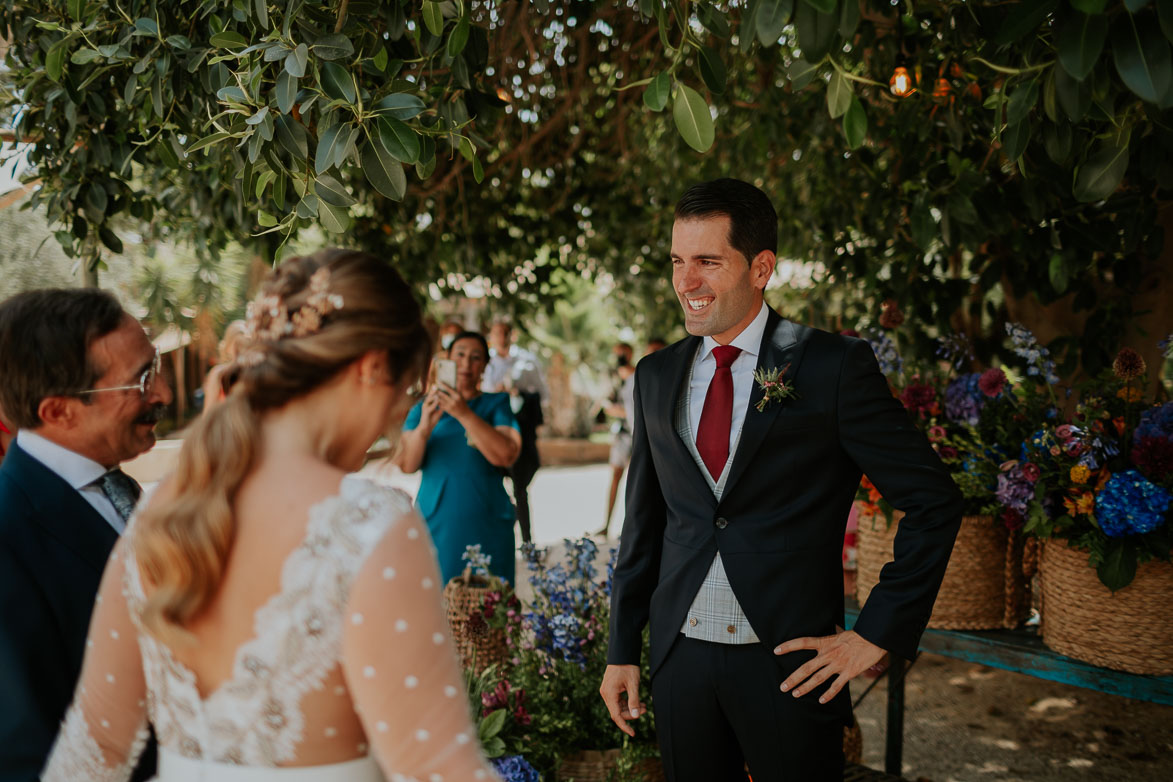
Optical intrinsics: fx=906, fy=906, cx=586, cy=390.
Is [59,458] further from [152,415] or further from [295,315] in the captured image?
[295,315]

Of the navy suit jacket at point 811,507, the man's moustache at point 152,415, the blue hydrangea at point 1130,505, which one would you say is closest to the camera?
the man's moustache at point 152,415

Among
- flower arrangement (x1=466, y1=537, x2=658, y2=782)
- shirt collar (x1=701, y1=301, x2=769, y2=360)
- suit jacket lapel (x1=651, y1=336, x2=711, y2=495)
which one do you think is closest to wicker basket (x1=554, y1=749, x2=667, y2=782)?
flower arrangement (x1=466, y1=537, x2=658, y2=782)

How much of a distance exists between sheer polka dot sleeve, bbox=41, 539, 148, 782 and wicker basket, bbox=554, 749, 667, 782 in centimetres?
174

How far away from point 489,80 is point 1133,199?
318 cm

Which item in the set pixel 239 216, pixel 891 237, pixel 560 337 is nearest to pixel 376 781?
pixel 239 216

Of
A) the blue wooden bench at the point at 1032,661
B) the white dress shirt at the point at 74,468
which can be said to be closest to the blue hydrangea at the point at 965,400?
the blue wooden bench at the point at 1032,661

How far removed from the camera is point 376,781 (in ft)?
3.97

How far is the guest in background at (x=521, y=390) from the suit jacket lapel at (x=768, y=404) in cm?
515

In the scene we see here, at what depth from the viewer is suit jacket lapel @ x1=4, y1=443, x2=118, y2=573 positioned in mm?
1559

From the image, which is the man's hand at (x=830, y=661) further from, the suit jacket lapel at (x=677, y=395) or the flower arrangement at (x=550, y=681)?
the flower arrangement at (x=550, y=681)

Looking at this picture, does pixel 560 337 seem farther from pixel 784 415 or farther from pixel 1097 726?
pixel 784 415

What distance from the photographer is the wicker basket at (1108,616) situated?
2562mm

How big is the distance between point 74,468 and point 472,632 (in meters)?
1.79

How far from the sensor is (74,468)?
64.7 inches
